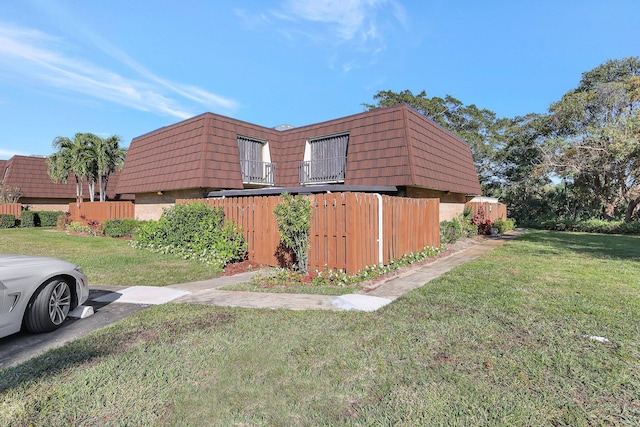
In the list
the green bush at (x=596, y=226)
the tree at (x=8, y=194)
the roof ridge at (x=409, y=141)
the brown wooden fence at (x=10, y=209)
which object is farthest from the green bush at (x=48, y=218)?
the green bush at (x=596, y=226)

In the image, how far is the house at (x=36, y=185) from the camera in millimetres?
26961

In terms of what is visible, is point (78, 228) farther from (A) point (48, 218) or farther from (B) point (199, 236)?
(B) point (199, 236)

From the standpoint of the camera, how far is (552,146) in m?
24.0

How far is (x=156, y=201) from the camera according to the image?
17.4m

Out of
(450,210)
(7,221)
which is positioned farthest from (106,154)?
(450,210)

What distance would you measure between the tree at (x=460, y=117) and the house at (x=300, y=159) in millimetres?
14247

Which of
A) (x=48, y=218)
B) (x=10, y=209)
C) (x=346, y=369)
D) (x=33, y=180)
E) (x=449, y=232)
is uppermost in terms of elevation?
(x=33, y=180)

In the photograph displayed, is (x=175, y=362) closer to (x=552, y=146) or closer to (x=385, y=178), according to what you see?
(x=385, y=178)

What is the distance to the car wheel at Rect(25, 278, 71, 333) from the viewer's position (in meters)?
3.99

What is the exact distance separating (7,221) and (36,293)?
1008 inches

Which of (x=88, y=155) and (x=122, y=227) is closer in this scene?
(x=122, y=227)

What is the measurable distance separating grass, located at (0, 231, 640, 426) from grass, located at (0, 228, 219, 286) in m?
2.85

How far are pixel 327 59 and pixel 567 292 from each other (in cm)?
1318

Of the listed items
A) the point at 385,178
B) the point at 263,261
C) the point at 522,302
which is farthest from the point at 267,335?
the point at 385,178
